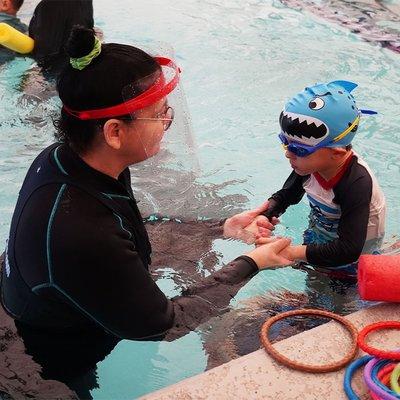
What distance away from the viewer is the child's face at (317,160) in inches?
113

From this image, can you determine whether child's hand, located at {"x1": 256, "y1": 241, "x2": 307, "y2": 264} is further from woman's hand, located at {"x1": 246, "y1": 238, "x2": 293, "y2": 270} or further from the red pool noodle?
the red pool noodle

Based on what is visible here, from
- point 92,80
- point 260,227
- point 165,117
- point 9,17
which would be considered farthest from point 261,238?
point 9,17

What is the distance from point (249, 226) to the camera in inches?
129

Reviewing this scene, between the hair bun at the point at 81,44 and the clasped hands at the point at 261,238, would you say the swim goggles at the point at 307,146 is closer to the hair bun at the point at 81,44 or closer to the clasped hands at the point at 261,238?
the clasped hands at the point at 261,238

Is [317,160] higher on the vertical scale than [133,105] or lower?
lower

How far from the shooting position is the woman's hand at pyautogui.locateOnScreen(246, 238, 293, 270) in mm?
2633

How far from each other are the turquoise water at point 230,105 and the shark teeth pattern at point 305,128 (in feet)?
3.21

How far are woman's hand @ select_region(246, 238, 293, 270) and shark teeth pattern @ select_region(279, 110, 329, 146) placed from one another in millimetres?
500

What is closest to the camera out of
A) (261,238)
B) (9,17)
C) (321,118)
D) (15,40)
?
(321,118)

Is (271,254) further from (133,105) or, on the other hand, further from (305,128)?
(133,105)

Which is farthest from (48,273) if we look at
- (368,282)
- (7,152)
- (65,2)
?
(65,2)

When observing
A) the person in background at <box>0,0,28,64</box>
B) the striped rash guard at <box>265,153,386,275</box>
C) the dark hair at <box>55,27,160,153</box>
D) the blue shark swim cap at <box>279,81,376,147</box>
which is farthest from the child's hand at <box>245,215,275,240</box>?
the person in background at <box>0,0,28,64</box>

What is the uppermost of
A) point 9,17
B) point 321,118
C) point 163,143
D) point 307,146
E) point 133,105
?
point 133,105

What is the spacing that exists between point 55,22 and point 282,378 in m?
4.63
